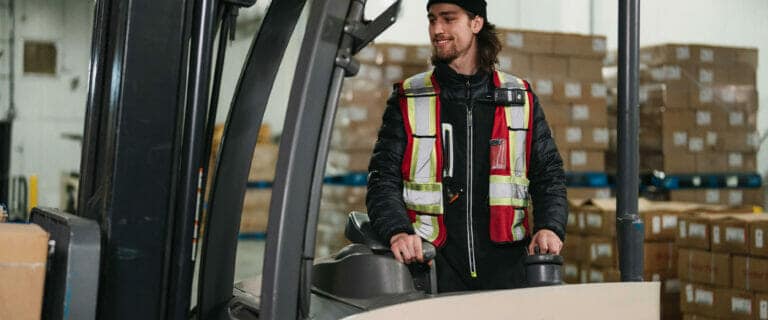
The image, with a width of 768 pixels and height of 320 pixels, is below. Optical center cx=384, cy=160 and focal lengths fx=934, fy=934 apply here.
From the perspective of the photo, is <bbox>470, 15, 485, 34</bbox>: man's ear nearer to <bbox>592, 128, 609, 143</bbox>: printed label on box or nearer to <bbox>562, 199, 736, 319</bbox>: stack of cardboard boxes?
<bbox>562, 199, 736, 319</bbox>: stack of cardboard boxes

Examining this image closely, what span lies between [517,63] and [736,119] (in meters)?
1.81

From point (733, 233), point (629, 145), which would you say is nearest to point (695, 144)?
point (733, 233)

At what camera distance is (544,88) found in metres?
7.17

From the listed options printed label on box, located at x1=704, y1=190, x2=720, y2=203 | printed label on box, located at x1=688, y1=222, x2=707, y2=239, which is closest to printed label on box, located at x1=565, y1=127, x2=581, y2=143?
printed label on box, located at x1=704, y1=190, x2=720, y2=203

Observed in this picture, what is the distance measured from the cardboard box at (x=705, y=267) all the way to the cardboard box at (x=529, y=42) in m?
2.07

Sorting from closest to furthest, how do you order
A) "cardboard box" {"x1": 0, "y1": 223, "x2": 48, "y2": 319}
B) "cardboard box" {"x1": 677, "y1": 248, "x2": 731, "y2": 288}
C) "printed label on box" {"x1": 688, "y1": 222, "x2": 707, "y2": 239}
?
"cardboard box" {"x1": 0, "y1": 223, "x2": 48, "y2": 319} → "cardboard box" {"x1": 677, "y1": 248, "x2": 731, "y2": 288} → "printed label on box" {"x1": 688, "y1": 222, "x2": 707, "y2": 239}

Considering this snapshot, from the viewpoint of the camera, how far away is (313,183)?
1.90m

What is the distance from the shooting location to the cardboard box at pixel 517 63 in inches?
281

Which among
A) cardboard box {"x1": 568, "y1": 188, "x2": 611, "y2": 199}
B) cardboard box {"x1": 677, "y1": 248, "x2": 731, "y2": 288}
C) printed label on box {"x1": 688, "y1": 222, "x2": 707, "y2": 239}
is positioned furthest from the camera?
cardboard box {"x1": 568, "y1": 188, "x2": 611, "y2": 199}

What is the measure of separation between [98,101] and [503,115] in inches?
48.1

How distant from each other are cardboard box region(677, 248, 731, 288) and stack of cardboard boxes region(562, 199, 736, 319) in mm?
277

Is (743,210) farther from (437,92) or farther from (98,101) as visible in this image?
(98,101)

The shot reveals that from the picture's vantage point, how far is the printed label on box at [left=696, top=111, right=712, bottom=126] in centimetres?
726

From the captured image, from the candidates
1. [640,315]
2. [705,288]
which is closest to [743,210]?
[705,288]
